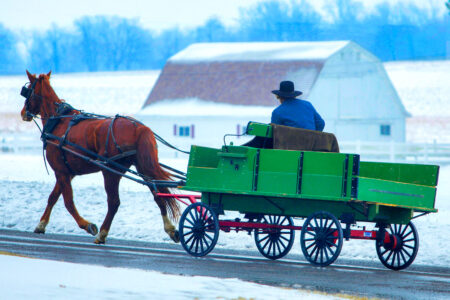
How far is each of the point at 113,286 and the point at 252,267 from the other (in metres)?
2.88

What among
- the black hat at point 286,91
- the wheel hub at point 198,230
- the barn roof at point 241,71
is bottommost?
the wheel hub at point 198,230

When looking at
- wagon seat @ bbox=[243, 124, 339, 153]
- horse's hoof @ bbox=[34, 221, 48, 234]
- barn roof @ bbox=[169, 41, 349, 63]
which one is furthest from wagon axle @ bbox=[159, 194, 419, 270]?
barn roof @ bbox=[169, 41, 349, 63]

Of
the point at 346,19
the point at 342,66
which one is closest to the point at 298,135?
the point at 342,66

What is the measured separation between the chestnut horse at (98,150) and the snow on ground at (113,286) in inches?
156

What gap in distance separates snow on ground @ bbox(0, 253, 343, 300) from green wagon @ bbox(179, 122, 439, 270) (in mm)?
2019

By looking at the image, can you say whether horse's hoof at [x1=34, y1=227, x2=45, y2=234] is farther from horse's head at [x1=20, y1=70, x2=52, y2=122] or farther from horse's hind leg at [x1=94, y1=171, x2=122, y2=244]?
horse's head at [x1=20, y1=70, x2=52, y2=122]

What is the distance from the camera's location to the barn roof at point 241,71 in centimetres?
4350

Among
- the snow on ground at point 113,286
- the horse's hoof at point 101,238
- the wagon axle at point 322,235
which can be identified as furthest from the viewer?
the horse's hoof at point 101,238

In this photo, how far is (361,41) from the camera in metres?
102

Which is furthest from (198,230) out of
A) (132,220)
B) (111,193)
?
(132,220)

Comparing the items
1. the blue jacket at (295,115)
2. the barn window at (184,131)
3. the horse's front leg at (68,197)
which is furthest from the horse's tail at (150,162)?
the barn window at (184,131)

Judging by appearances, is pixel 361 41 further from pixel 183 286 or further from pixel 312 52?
pixel 183 286

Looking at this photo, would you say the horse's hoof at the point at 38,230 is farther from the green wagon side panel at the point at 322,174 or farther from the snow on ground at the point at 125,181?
the green wagon side panel at the point at 322,174

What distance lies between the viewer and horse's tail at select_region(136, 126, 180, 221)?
41.0 ft
